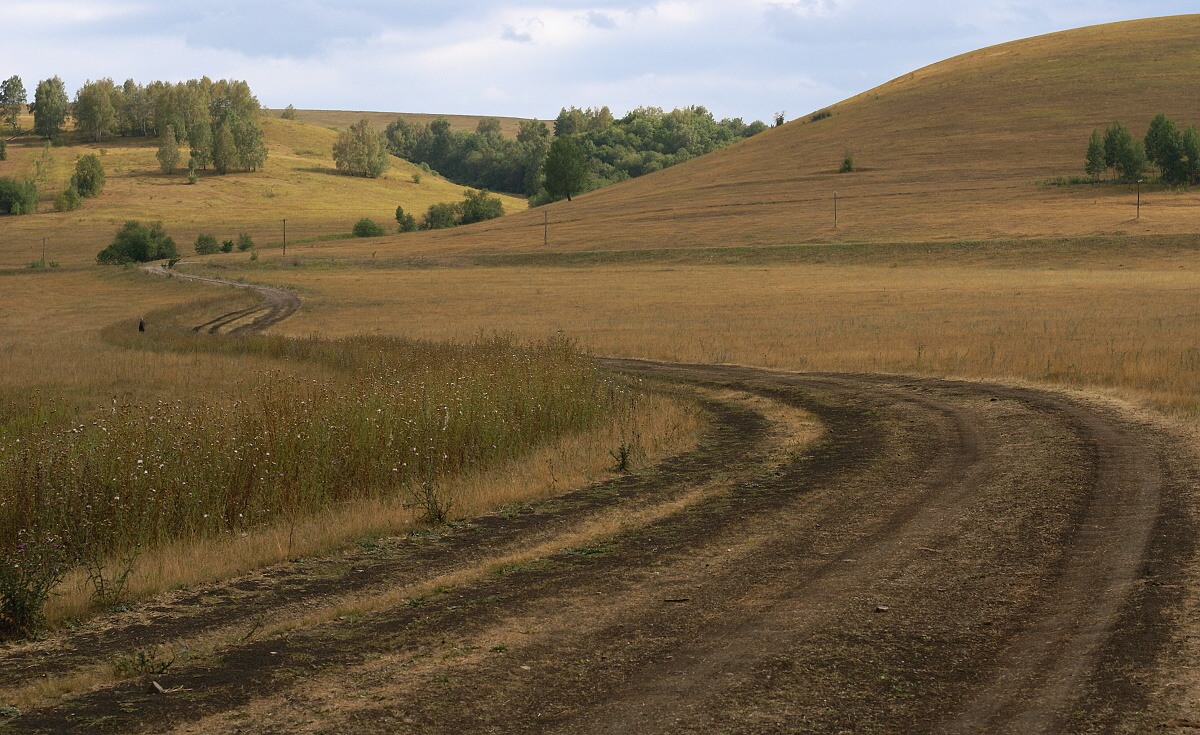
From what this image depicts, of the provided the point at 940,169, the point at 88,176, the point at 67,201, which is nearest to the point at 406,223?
the point at 67,201

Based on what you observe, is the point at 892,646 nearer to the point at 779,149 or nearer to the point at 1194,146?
the point at 1194,146

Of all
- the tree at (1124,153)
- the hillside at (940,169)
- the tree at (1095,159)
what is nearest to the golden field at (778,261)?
the hillside at (940,169)

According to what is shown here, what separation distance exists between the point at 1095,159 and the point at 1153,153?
224 inches

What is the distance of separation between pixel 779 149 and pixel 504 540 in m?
147

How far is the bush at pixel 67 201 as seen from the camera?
160250 millimetres

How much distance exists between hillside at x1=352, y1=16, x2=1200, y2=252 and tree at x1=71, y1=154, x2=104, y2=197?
234ft

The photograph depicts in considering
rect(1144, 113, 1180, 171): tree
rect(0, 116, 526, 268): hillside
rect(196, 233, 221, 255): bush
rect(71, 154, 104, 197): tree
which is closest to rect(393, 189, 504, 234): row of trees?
rect(0, 116, 526, 268): hillside

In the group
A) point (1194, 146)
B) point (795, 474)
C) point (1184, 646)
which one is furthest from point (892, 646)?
point (1194, 146)

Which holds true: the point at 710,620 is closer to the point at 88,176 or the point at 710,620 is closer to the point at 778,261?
the point at 778,261

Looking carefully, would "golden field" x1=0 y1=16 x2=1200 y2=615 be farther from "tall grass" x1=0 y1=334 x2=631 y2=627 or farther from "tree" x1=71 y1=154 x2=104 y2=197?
"tree" x1=71 y1=154 x2=104 y2=197

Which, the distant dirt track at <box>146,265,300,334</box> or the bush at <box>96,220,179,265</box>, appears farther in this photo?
the bush at <box>96,220,179,265</box>

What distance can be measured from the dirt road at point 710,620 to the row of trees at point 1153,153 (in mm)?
106259

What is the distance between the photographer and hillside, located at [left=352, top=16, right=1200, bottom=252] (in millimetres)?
98938

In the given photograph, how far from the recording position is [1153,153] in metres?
112
